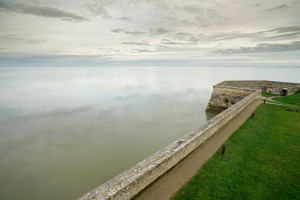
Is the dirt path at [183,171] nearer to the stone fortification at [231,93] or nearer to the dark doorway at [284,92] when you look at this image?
the stone fortification at [231,93]

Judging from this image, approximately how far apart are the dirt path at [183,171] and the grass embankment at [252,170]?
0.89 ft

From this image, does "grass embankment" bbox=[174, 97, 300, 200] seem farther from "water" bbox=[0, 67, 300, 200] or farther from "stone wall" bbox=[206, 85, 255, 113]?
"stone wall" bbox=[206, 85, 255, 113]

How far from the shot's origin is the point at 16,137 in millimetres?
16656

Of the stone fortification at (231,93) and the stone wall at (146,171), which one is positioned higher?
the stone fortification at (231,93)

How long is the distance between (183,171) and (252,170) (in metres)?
3.49

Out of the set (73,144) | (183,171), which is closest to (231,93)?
(183,171)

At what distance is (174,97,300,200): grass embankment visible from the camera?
18.8 feet

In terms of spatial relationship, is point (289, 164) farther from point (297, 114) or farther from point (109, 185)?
point (297, 114)

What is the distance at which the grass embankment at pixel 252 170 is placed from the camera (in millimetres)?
5738

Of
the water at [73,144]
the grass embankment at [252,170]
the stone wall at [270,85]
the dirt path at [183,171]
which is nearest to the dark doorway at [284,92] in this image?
the stone wall at [270,85]

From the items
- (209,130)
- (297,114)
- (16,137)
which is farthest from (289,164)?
(16,137)

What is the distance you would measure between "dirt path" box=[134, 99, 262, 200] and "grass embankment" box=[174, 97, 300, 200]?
0.89 feet

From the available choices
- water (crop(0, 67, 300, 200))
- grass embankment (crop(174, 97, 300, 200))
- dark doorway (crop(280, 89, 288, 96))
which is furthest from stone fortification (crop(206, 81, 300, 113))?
grass embankment (crop(174, 97, 300, 200))

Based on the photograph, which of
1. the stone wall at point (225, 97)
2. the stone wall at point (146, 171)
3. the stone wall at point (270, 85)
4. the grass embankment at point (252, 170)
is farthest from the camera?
the stone wall at point (270, 85)
